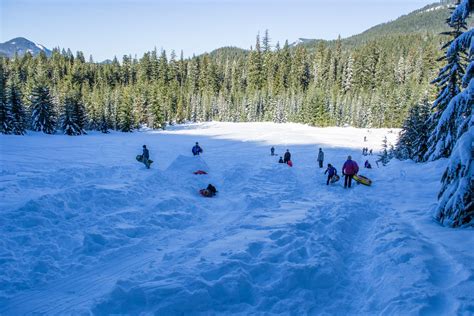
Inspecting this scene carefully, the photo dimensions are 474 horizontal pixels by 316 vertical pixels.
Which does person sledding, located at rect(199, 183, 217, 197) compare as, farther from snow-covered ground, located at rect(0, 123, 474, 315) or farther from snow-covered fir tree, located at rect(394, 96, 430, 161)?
snow-covered fir tree, located at rect(394, 96, 430, 161)

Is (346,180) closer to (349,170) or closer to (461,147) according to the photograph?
(349,170)

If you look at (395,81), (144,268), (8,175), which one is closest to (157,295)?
(144,268)

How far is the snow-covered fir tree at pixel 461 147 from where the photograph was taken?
8320mm

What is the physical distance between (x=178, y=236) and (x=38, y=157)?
57.4ft

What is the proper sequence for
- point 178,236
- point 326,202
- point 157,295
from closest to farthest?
point 157,295, point 178,236, point 326,202

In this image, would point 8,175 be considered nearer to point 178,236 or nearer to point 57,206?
point 57,206

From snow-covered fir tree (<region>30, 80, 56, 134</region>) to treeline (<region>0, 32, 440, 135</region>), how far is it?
13 centimetres

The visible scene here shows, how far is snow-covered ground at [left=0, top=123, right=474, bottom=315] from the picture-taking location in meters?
6.45

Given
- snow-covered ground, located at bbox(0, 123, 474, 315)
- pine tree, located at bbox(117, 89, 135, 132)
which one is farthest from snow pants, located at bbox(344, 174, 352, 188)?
pine tree, located at bbox(117, 89, 135, 132)

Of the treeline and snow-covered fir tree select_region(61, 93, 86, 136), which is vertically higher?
the treeline

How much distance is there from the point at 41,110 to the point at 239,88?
247 ft

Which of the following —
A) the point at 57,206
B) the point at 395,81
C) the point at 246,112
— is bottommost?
the point at 57,206

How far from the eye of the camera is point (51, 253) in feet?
28.9

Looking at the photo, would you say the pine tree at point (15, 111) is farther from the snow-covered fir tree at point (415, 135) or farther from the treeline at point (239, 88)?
the snow-covered fir tree at point (415, 135)
